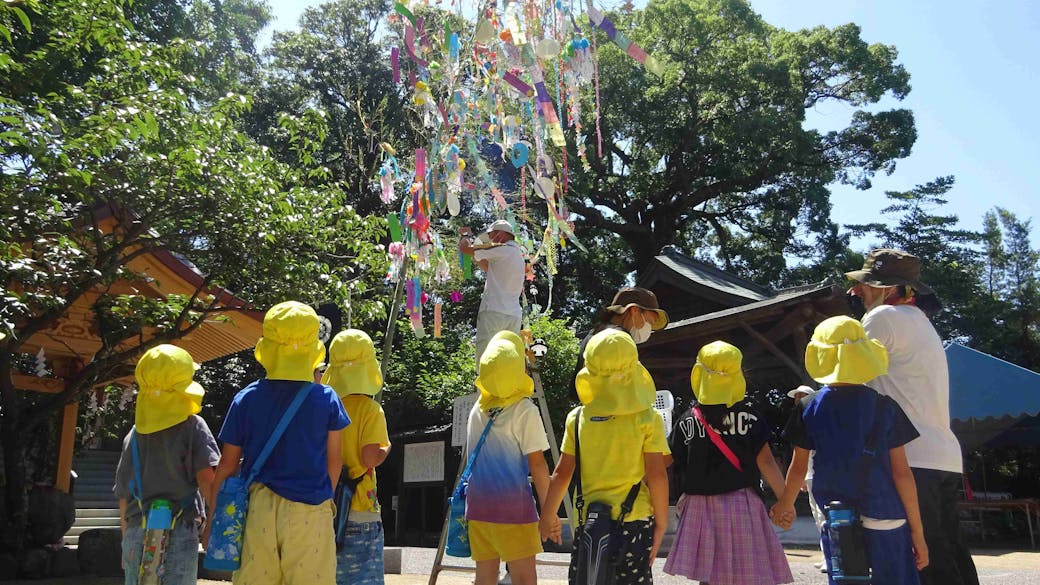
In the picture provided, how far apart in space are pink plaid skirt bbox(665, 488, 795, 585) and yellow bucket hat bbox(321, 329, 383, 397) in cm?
156

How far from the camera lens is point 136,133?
5711 millimetres

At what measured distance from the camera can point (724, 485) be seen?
3646 millimetres

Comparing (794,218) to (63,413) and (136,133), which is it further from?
(136,133)

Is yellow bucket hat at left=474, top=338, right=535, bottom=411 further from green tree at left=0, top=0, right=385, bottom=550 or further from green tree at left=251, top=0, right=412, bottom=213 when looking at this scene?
green tree at left=251, top=0, right=412, bottom=213

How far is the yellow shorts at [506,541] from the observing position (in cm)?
368

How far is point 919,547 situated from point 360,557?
2298mm

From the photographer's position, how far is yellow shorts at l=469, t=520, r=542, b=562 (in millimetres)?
3676

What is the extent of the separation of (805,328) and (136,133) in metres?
7.68

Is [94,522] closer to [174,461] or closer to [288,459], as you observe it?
[174,461]

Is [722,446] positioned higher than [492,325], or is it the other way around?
[492,325]

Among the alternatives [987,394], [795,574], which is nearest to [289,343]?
[795,574]

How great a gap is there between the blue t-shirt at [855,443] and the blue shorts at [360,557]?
190 cm

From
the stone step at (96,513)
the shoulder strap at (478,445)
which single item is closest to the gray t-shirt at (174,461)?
the shoulder strap at (478,445)

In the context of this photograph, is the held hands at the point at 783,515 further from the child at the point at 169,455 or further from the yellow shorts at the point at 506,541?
the child at the point at 169,455
